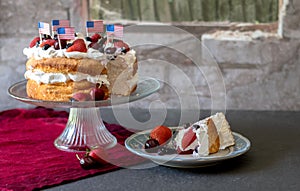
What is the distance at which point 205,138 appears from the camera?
1147 mm

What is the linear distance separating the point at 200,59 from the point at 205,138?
611 millimetres

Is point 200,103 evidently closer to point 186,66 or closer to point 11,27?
point 186,66

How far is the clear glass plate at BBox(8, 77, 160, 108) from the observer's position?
4.02 ft

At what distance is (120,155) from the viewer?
4.08 feet

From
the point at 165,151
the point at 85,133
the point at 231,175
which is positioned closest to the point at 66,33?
the point at 85,133

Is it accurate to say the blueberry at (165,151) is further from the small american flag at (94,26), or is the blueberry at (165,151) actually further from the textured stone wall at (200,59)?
the textured stone wall at (200,59)

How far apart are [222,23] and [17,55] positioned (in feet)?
2.28

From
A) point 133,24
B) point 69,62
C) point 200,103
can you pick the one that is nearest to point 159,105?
point 200,103

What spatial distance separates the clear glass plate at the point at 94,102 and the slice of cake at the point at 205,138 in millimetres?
168

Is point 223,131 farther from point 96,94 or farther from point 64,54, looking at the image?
point 64,54

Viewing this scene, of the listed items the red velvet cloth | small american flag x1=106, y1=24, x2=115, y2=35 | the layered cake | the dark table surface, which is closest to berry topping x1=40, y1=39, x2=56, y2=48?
the layered cake

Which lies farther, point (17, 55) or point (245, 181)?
point (17, 55)

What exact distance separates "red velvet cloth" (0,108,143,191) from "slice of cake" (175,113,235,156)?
0.11m

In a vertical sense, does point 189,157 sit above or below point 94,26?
below
